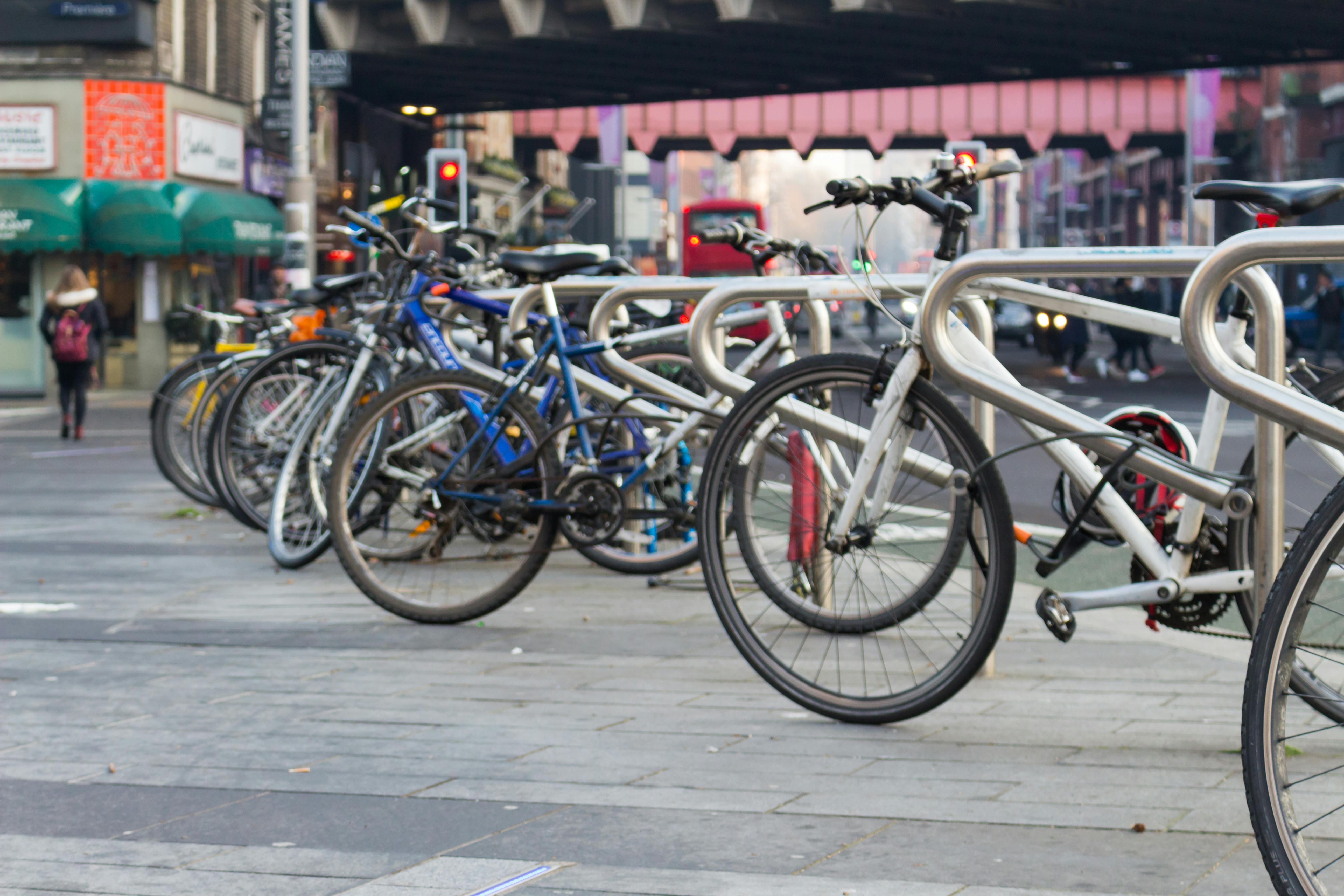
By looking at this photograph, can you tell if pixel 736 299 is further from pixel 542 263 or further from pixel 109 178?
pixel 109 178

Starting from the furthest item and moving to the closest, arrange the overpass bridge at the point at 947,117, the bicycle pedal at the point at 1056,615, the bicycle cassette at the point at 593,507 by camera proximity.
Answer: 1. the overpass bridge at the point at 947,117
2. the bicycle cassette at the point at 593,507
3. the bicycle pedal at the point at 1056,615

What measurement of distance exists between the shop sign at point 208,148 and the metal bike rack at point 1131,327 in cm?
2576

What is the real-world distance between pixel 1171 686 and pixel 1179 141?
51166 mm

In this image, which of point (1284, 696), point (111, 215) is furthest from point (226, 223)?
point (1284, 696)

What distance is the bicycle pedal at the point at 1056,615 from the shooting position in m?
3.73

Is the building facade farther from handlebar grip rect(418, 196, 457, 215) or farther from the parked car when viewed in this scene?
the parked car

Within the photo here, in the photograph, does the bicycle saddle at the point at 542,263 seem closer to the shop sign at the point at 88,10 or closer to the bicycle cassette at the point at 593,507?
the bicycle cassette at the point at 593,507

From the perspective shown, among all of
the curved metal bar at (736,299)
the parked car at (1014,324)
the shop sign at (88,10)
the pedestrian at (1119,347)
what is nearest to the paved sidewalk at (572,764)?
the curved metal bar at (736,299)

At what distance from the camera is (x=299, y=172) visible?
73.4 feet

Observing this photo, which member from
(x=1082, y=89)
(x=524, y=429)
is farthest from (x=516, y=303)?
(x=1082, y=89)

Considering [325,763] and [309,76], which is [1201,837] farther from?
[309,76]

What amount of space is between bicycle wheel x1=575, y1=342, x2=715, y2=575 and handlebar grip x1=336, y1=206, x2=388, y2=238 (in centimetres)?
104

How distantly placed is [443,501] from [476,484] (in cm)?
14

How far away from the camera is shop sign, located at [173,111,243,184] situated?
2797cm
